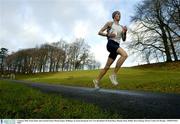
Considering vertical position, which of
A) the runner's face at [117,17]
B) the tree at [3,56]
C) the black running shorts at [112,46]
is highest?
the tree at [3,56]

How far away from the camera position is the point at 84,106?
6914mm

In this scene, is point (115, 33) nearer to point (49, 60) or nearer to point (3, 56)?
point (49, 60)

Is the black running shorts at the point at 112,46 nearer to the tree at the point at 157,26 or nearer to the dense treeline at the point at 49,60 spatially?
the tree at the point at 157,26

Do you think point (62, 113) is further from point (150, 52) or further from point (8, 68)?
point (8, 68)

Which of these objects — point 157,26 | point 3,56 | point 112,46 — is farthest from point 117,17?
point 3,56

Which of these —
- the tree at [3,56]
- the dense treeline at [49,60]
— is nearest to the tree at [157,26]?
the dense treeline at [49,60]

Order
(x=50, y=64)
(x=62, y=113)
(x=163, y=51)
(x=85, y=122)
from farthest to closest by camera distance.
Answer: (x=50, y=64) < (x=163, y=51) < (x=62, y=113) < (x=85, y=122)

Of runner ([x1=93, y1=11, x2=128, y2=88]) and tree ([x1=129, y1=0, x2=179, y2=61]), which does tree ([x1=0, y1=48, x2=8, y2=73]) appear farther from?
runner ([x1=93, y1=11, x2=128, y2=88])

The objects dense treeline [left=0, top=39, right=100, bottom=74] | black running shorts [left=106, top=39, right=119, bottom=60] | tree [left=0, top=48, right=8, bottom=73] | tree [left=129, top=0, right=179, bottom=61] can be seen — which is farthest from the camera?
tree [left=0, top=48, right=8, bottom=73]

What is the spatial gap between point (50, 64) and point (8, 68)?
32463mm

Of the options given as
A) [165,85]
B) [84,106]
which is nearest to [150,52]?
[165,85]

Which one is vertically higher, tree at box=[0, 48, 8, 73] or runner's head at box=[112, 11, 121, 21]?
tree at box=[0, 48, 8, 73]

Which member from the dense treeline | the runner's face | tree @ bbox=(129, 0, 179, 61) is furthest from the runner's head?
the dense treeline

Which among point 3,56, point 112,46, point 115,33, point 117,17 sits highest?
point 3,56
